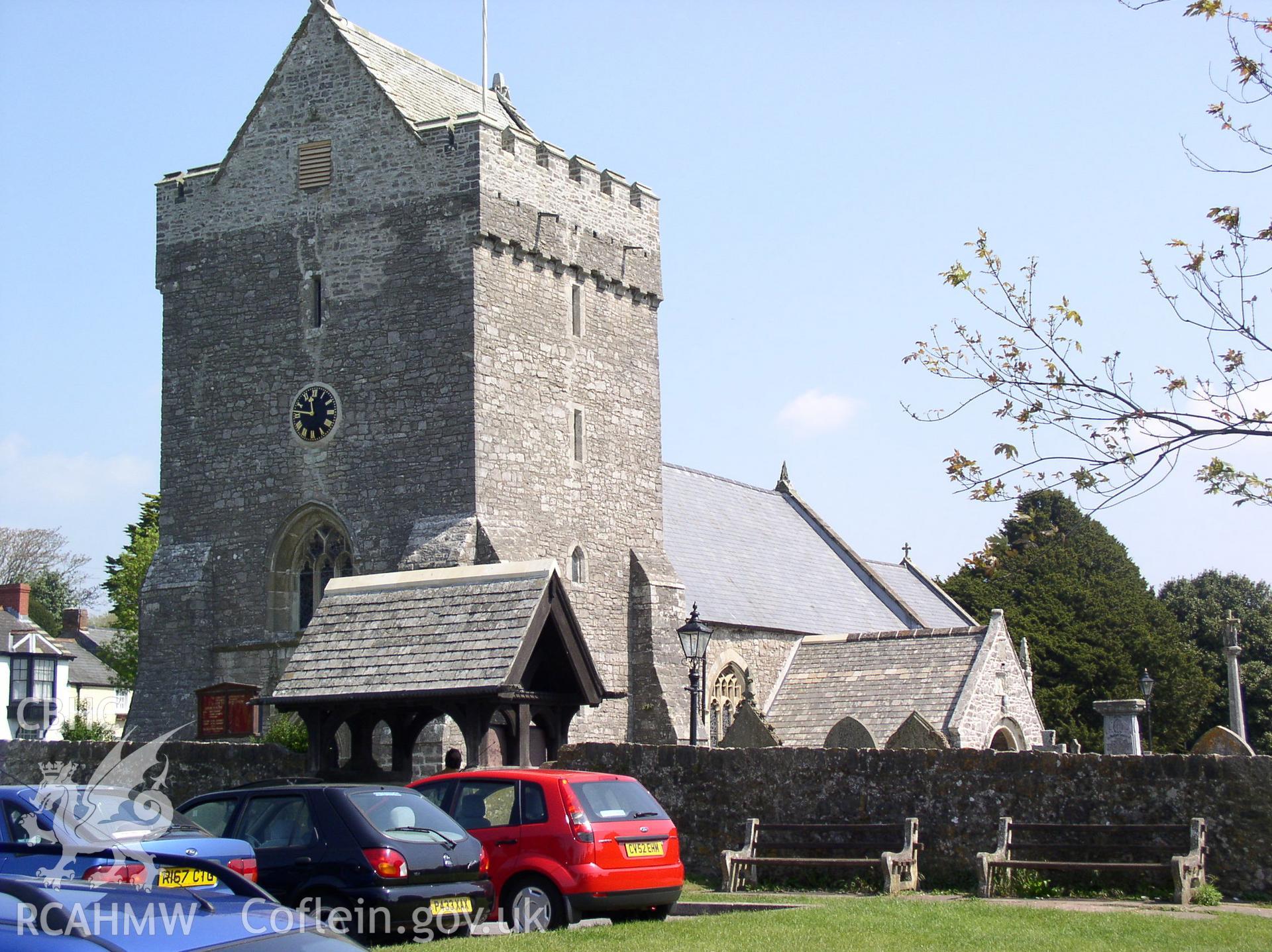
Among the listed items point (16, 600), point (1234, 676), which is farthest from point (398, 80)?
point (16, 600)

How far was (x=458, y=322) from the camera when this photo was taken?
86.6 ft

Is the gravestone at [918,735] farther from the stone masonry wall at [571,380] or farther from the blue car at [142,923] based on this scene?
the blue car at [142,923]

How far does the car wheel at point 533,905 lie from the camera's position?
42.8 feet

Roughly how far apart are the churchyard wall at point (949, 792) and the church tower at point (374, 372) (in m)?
7.88

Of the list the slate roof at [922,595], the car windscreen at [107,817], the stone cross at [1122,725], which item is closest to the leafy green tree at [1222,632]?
the slate roof at [922,595]

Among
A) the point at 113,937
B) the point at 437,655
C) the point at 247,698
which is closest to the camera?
the point at 113,937

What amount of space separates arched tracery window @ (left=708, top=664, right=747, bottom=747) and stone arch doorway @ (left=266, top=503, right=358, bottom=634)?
8.97 metres

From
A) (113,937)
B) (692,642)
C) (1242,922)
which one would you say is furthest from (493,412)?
(113,937)

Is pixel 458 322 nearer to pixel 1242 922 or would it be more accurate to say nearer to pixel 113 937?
pixel 1242 922

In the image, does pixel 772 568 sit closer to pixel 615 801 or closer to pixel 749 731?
pixel 749 731

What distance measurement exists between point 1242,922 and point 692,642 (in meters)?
10.9

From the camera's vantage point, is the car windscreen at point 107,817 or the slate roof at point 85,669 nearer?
the car windscreen at point 107,817

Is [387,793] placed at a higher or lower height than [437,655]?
lower

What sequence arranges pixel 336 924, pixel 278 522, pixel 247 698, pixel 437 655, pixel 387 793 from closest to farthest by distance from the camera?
1. pixel 336 924
2. pixel 387 793
3. pixel 437 655
4. pixel 247 698
5. pixel 278 522
